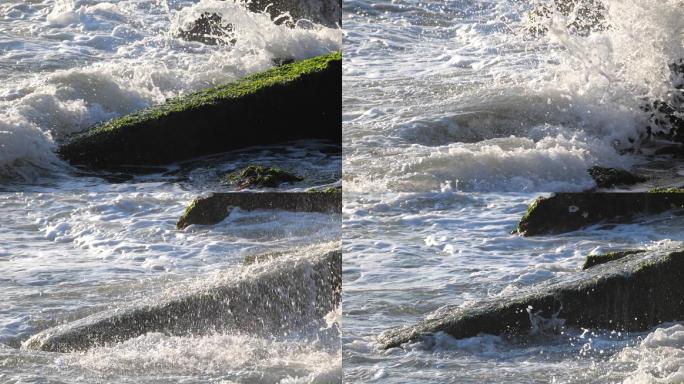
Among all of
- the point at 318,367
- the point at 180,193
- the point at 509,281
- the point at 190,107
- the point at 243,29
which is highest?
the point at 243,29

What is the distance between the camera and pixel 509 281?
150 inches

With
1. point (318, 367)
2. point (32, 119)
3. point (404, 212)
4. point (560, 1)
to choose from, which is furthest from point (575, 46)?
point (32, 119)

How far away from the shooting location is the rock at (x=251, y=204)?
394 cm

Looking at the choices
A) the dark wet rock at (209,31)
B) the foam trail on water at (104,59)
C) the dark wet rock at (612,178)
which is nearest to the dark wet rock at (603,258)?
the dark wet rock at (612,178)

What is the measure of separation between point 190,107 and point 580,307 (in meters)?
1.49

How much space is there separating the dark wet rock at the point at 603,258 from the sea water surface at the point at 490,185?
0.8 inches

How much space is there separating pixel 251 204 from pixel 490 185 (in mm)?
816

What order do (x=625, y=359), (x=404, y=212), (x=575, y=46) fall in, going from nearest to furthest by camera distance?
(x=625, y=359) < (x=404, y=212) < (x=575, y=46)

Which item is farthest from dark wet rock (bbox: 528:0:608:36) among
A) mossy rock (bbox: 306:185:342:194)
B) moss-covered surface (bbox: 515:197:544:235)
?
mossy rock (bbox: 306:185:342:194)

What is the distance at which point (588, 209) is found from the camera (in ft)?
12.4

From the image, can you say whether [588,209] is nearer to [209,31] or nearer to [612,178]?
[612,178]

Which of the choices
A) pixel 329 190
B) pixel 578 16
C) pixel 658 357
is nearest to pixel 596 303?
pixel 658 357

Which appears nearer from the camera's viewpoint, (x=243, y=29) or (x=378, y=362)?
(x=378, y=362)

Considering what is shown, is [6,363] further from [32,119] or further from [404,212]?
[404,212]
